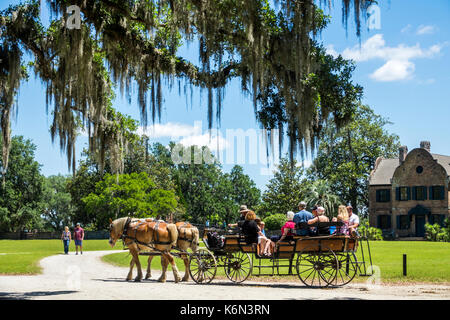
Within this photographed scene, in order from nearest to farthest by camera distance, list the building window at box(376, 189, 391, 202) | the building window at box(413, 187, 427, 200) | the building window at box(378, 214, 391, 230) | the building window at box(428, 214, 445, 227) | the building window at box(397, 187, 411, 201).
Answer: the building window at box(428, 214, 445, 227) < the building window at box(413, 187, 427, 200) < the building window at box(397, 187, 411, 201) < the building window at box(378, 214, 391, 230) < the building window at box(376, 189, 391, 202)

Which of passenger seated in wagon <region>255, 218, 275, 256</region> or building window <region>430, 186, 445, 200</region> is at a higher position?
building window <region>430, 186, 445, 200</region>

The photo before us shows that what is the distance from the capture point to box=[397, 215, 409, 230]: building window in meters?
55.2

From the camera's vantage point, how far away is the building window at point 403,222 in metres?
55.2

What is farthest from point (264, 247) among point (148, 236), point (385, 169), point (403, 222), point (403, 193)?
point (385, 169)

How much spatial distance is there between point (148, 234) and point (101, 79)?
458cm

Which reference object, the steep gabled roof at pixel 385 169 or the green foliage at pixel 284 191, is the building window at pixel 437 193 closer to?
the steep gabled roof at pixel 385 169

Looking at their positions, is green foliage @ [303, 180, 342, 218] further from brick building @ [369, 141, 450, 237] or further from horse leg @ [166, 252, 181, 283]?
horse leg @ [166, 252, 181, 283]

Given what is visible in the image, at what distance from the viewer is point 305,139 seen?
1135 cm

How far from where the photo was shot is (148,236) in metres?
15.2

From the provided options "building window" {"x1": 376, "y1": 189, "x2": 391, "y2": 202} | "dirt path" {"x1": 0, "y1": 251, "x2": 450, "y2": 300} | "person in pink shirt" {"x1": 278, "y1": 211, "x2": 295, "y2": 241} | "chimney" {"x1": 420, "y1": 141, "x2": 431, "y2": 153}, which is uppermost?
"chimney" {"x1": 420, "y1": 141, "x2": 431, "y2": 153}

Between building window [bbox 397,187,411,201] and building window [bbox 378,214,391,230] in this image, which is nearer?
building window [bbox 397,187,411,201]

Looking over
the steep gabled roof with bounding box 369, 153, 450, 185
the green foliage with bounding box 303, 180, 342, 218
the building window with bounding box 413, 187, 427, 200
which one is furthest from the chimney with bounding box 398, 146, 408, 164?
the green foliage with bounding box 303, 180, 342, 218

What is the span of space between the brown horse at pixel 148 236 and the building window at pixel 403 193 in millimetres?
45298

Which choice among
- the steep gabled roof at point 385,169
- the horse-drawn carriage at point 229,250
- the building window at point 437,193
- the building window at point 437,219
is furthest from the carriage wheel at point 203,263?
the steep gabled roof at point 385,169
